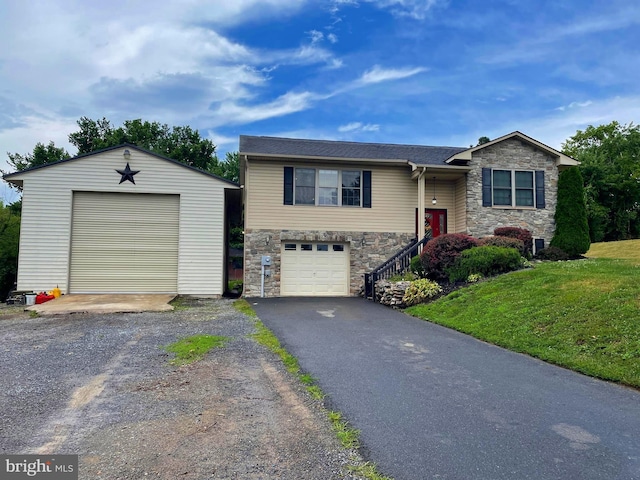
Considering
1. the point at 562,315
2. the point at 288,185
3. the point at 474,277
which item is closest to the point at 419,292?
the point at 474,277

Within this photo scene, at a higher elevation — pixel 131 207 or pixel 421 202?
pixel 421 202

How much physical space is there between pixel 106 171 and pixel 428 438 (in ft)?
43.6

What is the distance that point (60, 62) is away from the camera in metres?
13.0

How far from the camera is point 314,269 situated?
47.3ft

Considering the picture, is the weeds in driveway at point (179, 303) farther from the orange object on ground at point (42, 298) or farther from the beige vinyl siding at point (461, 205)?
the beige vinyl siding at point (461, 205)

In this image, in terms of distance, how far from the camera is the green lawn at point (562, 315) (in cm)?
519

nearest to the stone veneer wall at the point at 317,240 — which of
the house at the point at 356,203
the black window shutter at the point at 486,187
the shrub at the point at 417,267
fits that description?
the house at the point at 356,203

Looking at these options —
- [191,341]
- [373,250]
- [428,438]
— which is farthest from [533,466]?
[373,250]

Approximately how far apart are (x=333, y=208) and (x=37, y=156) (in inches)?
957

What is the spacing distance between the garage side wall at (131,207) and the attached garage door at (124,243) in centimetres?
26

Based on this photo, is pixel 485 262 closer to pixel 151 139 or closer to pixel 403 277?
pixel 403 277

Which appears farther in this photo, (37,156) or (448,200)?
(37,156)

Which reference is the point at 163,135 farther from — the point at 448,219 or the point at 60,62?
the point at 448,219

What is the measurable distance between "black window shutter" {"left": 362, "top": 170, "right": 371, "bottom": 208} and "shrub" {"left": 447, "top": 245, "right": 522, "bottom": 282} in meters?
4.47
